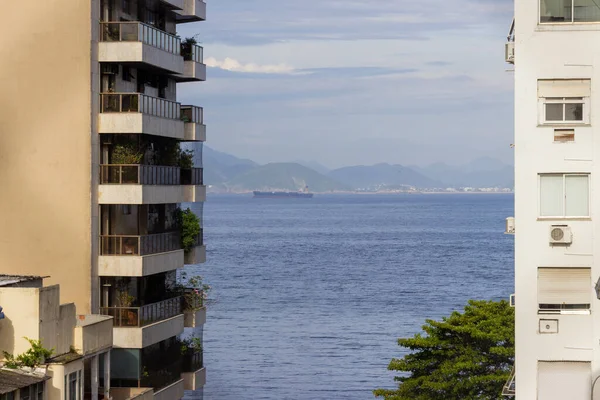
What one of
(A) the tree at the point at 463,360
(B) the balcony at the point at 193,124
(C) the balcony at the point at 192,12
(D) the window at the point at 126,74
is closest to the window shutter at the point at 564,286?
(A) the tree at the point at 463,360

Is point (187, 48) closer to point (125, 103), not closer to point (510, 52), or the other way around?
point (125, 103)

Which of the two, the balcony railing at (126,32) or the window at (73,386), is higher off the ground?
the balcony railing at (126,32)

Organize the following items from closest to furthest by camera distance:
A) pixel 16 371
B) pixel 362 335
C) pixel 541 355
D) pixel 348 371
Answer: pixel 541 355, pixel 16 371, pixel 348 371, pixel 362 335

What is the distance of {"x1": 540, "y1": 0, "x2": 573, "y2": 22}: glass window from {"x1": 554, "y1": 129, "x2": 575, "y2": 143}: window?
275cm

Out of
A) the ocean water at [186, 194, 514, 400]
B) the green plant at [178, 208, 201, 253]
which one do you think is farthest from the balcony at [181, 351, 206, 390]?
the ocean water at [186, 194, 514, 400]

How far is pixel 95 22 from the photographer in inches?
1660

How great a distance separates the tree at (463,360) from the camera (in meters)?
42.4

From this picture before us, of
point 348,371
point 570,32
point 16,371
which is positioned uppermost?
point 570,32

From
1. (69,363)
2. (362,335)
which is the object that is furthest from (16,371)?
(362,335)

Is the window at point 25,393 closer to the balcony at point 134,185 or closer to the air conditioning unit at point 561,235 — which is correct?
the balcony at point 134,185

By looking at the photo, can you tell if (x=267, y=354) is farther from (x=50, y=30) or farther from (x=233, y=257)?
(x=233, y=257)

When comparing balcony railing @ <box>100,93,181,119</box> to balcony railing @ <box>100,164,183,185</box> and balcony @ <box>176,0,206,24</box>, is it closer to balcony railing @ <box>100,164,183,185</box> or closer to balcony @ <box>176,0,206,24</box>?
balcony railing @ <box>100,164,183,185</box>

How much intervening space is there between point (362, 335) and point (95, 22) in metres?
72.4

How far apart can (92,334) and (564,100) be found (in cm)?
1592
